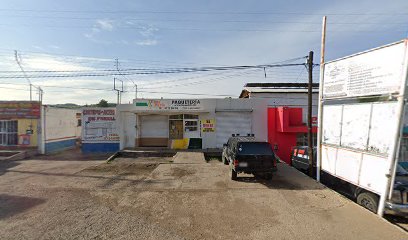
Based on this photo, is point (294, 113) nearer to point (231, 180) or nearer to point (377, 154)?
point (231, 180)

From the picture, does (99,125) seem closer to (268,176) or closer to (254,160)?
(254,160)

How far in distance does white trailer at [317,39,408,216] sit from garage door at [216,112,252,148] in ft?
30.1

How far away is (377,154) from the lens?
734cm

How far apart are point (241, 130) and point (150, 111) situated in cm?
706

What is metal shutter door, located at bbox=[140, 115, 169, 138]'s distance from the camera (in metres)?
20.3

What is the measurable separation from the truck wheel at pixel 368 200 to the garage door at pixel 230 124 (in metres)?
11.3

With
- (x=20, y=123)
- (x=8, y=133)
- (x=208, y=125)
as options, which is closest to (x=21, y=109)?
(x=20, y=123)

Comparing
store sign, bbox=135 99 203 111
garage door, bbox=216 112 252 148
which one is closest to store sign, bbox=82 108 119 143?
store sign, bbox=135 99 203 111

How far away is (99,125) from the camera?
2034 centimetres

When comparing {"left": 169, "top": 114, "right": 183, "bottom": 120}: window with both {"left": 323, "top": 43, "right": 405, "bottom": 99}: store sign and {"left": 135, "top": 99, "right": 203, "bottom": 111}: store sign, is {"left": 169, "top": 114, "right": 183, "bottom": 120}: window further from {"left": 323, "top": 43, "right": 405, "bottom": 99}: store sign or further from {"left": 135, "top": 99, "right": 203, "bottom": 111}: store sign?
{"left": 323, "top": 43, "right": 405, "bottom": 99}: store sign

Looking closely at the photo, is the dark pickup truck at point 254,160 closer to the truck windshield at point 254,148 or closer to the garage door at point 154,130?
the truck windshield at point 254,148

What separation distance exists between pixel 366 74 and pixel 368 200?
3.90m

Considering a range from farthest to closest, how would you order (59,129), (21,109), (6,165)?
(59,129) < (21,109) < (6,165)

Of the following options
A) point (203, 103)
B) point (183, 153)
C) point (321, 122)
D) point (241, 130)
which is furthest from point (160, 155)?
point (321, 122)
